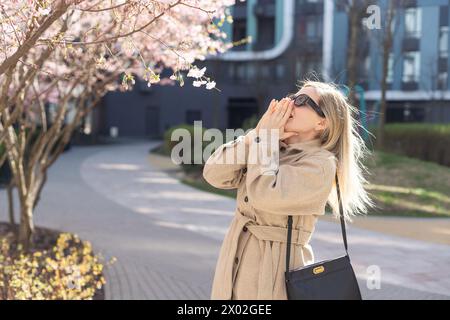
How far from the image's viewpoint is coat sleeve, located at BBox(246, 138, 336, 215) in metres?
2.22

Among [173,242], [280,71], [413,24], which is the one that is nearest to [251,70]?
[280,71]

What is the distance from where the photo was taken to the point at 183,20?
23.5 feet

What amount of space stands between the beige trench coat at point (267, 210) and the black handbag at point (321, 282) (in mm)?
87

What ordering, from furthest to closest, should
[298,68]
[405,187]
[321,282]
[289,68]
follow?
1. [289,68]
2. [298,68]
3. [405,187]
4. [321,282]

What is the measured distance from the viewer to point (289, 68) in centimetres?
3756

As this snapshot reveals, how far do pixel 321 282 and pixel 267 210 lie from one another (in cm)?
33

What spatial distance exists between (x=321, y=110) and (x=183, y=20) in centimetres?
507

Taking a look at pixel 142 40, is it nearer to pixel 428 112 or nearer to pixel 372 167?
pixel 372 167

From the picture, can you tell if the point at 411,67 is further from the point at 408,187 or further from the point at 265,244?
the point at 265,244

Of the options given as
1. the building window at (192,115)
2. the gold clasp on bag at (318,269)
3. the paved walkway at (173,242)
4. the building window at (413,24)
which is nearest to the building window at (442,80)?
the building window at (413,24)

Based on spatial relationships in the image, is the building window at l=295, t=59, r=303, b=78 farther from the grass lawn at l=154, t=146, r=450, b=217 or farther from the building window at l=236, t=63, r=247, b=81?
the grass lawn at l=154, t=146, r=450, b=217

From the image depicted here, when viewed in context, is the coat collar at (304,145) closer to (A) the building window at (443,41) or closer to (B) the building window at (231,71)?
(A) the building window at (443,41)

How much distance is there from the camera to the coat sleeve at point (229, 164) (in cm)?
237
